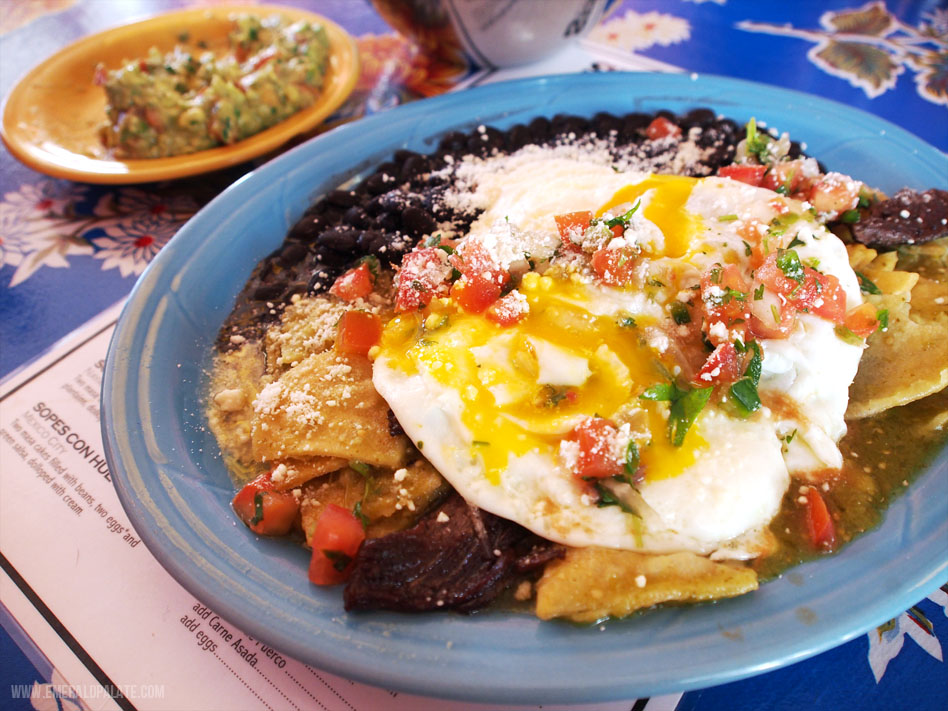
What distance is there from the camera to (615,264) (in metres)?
2.19

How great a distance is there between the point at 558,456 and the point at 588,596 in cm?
40

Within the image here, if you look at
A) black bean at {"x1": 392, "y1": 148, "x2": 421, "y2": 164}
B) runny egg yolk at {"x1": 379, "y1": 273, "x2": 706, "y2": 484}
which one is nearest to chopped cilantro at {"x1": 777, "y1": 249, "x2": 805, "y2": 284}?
runny egg yolk at {"x1": 379, "y1": 273, "x2": 706, "y2": 484}

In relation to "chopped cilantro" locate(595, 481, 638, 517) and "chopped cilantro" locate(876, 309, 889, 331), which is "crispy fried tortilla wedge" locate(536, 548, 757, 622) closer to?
"chopped cilantro" locate(595, 481, 638, 517)

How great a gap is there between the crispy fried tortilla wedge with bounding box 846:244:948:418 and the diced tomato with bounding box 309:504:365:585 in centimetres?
172


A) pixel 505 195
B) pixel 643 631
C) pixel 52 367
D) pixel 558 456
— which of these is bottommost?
pixel 52 367

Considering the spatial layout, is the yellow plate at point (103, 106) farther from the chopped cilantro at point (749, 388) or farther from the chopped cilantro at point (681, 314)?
the chopped cilantro at point (749, 388)

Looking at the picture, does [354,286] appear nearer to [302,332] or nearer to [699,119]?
[302,332]

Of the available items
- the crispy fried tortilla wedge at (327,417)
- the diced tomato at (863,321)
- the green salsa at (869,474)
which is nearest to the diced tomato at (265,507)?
the crispy fried tortilla wedge at (327,417)

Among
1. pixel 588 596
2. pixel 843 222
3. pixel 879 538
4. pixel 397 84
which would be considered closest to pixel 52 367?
pixel 588 596

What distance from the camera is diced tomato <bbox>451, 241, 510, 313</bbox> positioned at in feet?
7.34

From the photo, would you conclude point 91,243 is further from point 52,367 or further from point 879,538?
point 879,538

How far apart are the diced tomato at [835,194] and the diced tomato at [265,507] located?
2.37m

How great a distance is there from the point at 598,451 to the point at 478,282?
2.53 feet

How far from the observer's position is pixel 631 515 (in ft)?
5.98
